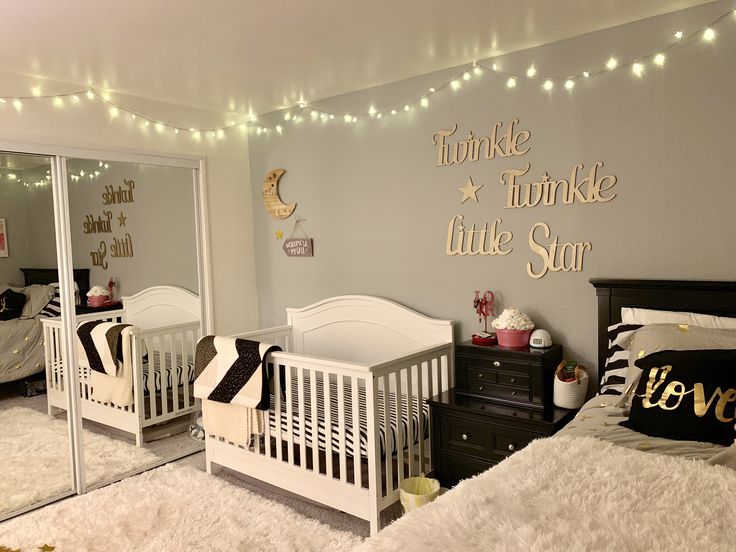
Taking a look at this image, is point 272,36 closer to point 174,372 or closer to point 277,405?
point 277,405

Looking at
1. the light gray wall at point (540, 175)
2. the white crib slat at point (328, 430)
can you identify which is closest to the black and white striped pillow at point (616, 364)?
the light gray wall at point (540, 175)

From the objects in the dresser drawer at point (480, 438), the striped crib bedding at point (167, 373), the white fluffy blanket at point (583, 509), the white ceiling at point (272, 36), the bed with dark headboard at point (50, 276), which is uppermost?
the white ceiling at point (272, 36)

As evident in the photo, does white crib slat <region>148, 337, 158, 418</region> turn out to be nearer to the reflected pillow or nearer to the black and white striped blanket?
the black and white striped blanket

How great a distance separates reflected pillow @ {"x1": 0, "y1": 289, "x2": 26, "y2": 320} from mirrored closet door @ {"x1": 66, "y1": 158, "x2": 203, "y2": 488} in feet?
0.97

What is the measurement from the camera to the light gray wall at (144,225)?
3195 millimetres

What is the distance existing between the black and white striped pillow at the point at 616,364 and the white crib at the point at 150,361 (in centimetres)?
251

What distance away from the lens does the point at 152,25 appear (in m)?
2.42

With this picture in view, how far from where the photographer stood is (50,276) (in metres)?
3.07

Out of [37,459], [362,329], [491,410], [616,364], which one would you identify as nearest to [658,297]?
[616,364]

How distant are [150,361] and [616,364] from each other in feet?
8.50

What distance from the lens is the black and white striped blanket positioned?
10.6 feet

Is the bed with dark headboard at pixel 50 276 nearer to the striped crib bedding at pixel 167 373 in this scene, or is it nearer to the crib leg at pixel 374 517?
the striped crib bedding at pixel 167 373

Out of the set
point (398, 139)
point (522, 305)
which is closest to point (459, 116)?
point (398, 139)

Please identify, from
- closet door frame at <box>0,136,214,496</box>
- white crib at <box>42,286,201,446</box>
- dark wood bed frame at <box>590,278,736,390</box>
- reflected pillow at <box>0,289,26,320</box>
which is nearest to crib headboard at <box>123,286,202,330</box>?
white crib at <box>42,286,201,446</box>
